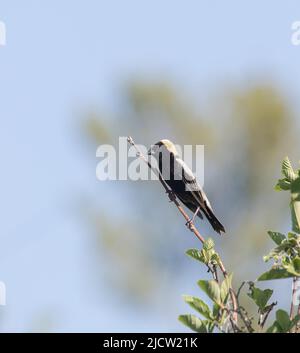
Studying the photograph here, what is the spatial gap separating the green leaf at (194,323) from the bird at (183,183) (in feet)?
8.32

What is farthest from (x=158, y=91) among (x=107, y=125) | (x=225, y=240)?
(x=225, y=240)

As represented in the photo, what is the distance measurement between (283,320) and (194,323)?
23cm

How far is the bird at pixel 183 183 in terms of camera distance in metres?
5.04

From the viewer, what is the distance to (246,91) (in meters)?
10.5

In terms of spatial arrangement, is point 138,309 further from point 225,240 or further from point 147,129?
point 147,129

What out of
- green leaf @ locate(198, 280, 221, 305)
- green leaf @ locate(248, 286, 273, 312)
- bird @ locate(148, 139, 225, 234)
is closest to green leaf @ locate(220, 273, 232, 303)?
green leaf @ locate(198, 280, 221, 305)

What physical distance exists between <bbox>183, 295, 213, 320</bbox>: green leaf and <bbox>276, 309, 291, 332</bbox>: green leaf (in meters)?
0.20

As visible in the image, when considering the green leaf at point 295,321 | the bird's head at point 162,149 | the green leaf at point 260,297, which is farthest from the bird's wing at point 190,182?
the green leaf at point 295,321

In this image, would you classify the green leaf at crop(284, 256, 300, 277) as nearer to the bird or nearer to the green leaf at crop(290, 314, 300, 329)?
the green leaf at crop(290, 314, 300, 329)

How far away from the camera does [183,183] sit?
532cm

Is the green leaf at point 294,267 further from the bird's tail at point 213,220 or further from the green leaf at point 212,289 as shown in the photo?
the bird's tail at point 213,220
